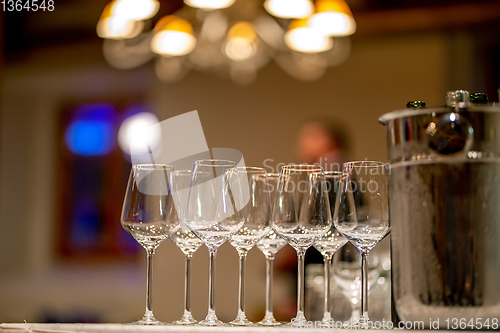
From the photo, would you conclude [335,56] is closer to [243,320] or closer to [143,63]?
[143,63]

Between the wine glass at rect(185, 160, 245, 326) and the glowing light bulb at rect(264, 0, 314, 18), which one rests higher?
the glowing light bulb at rect(264, 0, 314, 18)

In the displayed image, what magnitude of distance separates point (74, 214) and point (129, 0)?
9.69ft

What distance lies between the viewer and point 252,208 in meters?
0.70

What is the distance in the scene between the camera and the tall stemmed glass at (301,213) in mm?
679

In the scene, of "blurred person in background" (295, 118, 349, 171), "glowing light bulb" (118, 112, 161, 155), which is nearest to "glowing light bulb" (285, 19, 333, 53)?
"blurred person in background" (295, 118, 349, 171)

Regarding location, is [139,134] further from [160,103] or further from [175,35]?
[175,35]

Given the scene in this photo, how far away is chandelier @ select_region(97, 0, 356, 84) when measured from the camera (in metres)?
2.96

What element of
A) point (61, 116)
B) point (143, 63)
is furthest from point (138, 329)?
point (61, 116)

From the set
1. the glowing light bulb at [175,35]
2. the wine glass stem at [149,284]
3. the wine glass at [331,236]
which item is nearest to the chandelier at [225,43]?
the glowing light bulb at [175,35]

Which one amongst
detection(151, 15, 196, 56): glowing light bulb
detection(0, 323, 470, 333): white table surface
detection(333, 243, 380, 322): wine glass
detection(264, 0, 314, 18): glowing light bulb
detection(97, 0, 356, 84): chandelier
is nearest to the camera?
detection(0, 323, 470, 333): white table surface

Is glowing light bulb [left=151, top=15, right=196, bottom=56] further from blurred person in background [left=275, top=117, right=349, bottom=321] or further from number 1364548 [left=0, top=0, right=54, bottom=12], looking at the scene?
number 1364548 [left=0, top=0, right=54, bottom=12]

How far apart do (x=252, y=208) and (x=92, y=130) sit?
457 centimetres

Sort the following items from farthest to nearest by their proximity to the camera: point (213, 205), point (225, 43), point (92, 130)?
point (92, 130) → point (225, 43) → point (213, 205)

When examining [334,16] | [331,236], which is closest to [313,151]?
[334,16]
